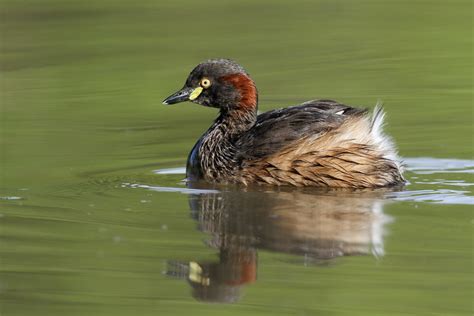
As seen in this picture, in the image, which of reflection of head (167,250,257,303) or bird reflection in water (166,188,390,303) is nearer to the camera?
reflection of head (167,250,257,303)

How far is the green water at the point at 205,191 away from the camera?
611 cm

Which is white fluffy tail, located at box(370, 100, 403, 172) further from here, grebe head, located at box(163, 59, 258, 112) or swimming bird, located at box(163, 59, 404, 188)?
grebe head, located at box(163, 59, 258, 112)

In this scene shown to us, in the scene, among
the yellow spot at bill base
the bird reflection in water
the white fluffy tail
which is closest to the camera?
the bird reflection in water

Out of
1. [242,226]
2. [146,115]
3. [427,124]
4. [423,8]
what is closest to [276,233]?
[242,226]

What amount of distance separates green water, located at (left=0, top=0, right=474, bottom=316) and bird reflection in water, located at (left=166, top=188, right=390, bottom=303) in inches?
0.7

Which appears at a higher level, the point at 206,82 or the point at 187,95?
the point at 206,82

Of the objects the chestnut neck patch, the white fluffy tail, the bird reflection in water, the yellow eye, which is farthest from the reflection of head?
the yellow eye

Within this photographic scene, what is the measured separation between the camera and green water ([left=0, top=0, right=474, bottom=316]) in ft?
20.1

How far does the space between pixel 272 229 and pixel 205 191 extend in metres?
1.45

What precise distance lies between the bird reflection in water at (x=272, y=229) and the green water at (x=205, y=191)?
0.02 meters

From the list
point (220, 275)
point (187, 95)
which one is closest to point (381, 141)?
point (187, 95)

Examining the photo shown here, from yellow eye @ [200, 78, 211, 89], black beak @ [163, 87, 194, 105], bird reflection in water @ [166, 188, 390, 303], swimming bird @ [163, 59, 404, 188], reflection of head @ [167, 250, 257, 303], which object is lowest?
reflection of head @ [167, 250, 257, 303]

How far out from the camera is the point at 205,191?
28.1 feet

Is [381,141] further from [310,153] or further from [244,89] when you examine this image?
[244,89]
